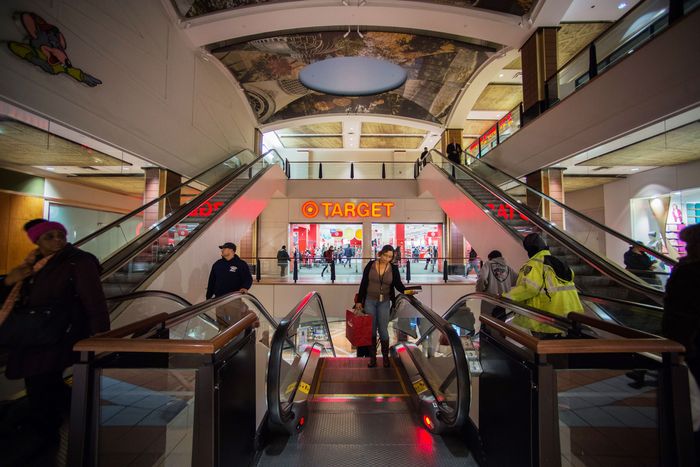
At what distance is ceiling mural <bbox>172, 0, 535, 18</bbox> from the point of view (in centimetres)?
855

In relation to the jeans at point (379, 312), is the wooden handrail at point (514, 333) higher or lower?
higher

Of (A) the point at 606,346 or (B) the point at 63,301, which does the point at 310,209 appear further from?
(A) the point at 606,346

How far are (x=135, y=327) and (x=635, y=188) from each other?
43.8ft

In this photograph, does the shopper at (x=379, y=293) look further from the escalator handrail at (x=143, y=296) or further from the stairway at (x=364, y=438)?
the escalator handrail at (x=143, y=296)

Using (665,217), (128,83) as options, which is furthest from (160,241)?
(665,217)

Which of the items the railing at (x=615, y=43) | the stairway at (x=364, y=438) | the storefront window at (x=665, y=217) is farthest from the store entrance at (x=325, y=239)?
the stairway at (x=364, y=438)

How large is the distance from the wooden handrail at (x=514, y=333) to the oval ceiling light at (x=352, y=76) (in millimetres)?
12691

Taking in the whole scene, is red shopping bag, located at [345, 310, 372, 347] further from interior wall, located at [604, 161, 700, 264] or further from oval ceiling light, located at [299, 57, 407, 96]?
oval ceiling light, located at [299, 57, 407, 96]

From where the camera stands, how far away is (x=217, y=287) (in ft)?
15.7

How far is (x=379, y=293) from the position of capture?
428cm

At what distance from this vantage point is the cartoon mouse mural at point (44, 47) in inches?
188

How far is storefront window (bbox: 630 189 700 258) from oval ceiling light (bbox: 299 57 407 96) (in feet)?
31.8

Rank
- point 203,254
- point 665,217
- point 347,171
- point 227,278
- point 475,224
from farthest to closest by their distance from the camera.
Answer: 1. point 347,171
2. point 665,217
3. point 475,224
4. point 203,254
5. point 227,278

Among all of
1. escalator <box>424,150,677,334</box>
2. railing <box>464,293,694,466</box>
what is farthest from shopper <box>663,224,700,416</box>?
escalator <box>424,150,677,334</box>
